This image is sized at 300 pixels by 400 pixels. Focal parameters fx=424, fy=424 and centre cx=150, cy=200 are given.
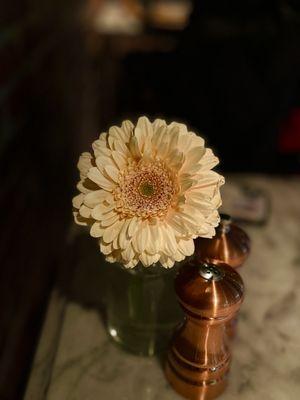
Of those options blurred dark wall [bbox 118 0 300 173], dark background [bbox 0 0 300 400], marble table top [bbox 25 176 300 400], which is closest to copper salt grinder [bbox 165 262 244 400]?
marble table top [bbox 25 176 300 400]

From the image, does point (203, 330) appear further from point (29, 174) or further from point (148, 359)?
point (29, 174)

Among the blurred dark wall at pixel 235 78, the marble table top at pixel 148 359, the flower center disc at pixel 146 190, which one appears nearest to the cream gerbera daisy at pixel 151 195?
the flower center disc at pixel 146 190

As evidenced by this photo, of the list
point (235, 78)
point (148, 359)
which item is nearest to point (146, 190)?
point (148, 359)

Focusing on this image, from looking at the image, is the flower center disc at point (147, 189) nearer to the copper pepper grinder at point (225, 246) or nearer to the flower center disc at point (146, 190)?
the flower center disc at point (146, 190)

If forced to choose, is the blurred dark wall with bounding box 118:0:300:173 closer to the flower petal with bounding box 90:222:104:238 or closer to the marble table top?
the marble table top

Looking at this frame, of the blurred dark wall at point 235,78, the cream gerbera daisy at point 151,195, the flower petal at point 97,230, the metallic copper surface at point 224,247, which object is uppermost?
the blurred dark wall at point 235,78

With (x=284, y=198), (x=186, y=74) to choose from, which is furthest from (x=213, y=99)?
(x=284, y=198)
